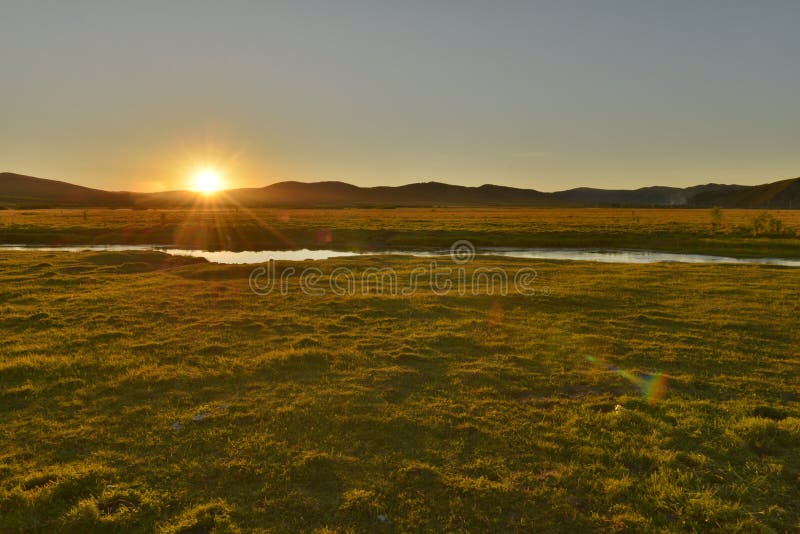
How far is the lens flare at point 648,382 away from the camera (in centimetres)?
1120

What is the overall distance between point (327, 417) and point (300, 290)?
16.1 meters

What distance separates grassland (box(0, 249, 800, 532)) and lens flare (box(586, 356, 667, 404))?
0.20 meters

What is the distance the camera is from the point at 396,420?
32.8ft

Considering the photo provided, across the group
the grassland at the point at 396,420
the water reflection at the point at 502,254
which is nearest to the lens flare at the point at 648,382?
the grassland at the point at 396,420

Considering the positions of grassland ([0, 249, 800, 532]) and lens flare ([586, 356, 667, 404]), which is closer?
grassland ([0, 249, 800, 532])

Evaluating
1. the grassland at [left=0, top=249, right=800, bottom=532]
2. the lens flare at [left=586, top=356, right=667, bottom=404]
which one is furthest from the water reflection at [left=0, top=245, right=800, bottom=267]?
the lens flare at [left=586, top=356, right=667, bottom=404]

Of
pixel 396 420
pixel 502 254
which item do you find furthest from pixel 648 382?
pixel 502 254

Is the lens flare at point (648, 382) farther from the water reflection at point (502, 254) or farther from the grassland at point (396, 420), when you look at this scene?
the water reflection at point (502, 254)

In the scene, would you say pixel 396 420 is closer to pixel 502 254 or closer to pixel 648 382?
pixel 648 382

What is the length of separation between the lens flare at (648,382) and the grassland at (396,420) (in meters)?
0.20

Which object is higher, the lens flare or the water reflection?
the water reflection

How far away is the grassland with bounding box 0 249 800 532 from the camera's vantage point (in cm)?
A: 721

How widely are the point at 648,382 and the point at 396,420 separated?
281 inches

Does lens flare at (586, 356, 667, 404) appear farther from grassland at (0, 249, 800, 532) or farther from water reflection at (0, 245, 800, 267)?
water reflection at (0, 245, 800, 267)
